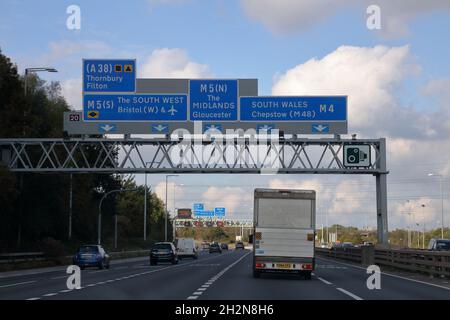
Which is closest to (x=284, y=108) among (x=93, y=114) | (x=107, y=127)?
(x=107, y=127)

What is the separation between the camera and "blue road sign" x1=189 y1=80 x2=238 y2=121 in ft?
150

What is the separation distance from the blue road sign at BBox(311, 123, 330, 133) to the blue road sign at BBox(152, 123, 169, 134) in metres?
8.65

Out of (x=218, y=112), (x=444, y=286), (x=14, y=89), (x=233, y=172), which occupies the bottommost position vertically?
(x=444, y=286)

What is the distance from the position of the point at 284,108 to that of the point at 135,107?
28.7 feet

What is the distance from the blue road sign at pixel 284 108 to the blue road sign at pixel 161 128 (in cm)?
448

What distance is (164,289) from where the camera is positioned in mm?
24578

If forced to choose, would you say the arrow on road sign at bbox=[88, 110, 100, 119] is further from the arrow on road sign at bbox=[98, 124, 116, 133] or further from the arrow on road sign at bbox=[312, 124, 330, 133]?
the arrow on road sign at bbox=[312, 124, 330, 133]

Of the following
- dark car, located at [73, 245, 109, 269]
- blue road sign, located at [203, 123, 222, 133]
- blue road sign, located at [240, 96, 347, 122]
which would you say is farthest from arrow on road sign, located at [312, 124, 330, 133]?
dark car, located at [73, 245, 109, 269]

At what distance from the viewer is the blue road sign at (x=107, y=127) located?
45.7 meters
